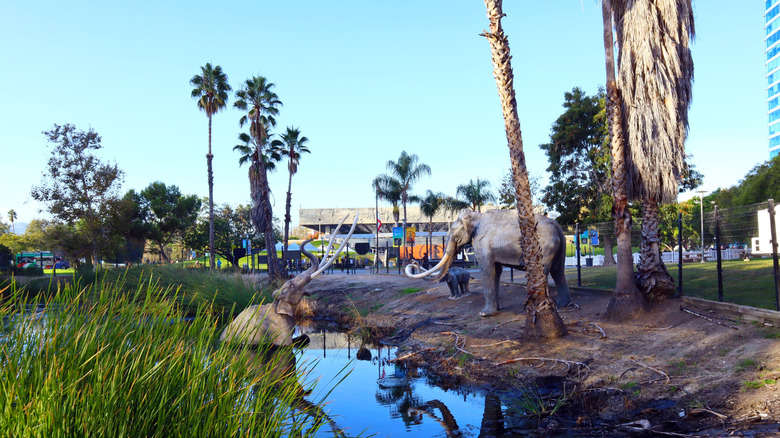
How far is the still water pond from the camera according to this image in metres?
6.83

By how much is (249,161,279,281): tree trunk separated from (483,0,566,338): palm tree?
1727 cm

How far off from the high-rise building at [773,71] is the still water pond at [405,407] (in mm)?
118303

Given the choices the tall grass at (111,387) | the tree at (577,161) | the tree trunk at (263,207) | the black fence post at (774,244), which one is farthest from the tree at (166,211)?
the tall grass at (111,387)

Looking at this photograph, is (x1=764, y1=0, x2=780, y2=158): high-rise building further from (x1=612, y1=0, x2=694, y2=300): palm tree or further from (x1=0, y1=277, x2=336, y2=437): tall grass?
(x1=0, y1=277, x2=336, y2=437): tall grass

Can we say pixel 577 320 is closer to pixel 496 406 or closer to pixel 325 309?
pixel 496 406

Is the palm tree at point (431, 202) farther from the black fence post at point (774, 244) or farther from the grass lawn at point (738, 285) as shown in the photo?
the black fence post at point (774, 244)

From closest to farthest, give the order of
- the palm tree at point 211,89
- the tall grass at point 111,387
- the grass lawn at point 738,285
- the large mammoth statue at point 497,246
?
the tall grass at point 111,387 → the grass lawn at point 738,285 → the large mammoth statue at point 497,246 → the palm tree at point 211,89

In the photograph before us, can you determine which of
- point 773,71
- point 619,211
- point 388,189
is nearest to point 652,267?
point 619,211

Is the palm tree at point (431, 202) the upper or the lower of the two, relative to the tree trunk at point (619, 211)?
upper

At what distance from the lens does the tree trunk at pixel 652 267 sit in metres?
10.3

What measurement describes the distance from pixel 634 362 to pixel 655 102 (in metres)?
4.58

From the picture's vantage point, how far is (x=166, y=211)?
181 ft

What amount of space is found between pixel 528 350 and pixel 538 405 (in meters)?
2.15

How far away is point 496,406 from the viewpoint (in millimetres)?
7742
